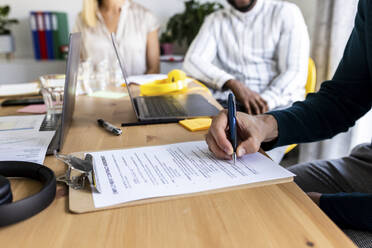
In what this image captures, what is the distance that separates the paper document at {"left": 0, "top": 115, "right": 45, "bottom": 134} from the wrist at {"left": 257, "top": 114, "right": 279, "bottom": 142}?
0.55 m

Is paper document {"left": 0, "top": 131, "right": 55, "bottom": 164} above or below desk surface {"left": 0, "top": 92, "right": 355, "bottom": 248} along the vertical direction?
above

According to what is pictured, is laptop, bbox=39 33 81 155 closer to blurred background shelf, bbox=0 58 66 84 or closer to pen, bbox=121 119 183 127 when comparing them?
pen, bbox=121 119 183 127

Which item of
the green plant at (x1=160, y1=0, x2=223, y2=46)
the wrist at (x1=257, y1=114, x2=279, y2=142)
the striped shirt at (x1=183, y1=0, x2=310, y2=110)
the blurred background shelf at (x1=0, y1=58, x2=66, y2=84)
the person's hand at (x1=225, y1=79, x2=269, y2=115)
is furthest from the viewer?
the blurred background shelf at (x1=0, y1=58, x2=66, y2=84)

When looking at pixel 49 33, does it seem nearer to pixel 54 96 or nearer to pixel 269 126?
pixel 54 96

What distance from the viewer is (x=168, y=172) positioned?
21.1 inches

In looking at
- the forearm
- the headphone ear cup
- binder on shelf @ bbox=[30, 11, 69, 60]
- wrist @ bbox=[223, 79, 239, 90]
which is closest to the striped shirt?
wrist @ bbox=[223, 79, 239, 90]

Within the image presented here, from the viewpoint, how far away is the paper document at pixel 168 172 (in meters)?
0.47

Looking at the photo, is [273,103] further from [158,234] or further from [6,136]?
[158,234]

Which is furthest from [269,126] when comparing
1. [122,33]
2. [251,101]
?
[122,33]

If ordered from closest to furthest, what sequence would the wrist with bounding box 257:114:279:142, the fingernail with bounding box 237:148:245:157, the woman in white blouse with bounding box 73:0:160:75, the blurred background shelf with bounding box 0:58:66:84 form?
1. the fingernail with bounding box 237:148:245:157
2. the wrist with bounding box 257:114:279:142
3. the woman in white blouse with bounding box 73:0:160:75
4. the blurred background shelf with bounding box 0:58:66:84

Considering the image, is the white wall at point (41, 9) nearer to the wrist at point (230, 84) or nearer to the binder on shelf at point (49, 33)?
the binder on shelf at point (49, 33)

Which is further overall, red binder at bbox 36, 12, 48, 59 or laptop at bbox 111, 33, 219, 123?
red binder at bbox 36, 12, 48, 59

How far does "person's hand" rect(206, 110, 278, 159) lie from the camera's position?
23.1 inches

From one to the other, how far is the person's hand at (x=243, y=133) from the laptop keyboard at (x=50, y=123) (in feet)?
1.37
